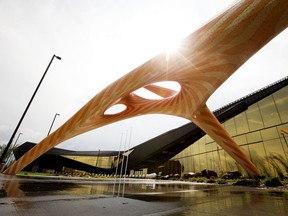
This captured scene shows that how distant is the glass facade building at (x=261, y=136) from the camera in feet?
48.5

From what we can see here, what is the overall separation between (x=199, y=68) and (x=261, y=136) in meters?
15.2

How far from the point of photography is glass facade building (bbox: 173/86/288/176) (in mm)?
14797

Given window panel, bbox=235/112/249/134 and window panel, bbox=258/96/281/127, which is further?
window panel, bbox=235/112/249/134

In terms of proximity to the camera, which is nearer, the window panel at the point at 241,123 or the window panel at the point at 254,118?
the window panel at the point at 254,118

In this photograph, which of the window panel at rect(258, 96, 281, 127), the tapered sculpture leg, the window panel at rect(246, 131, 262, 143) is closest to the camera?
the tapered sculpture leg

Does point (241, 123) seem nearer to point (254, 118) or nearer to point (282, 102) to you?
point (254, 118)

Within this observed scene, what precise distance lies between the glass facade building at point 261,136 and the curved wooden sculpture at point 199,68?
24.1 feet

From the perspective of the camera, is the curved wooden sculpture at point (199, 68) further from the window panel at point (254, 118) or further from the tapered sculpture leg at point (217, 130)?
the window panel at point (254, 118)

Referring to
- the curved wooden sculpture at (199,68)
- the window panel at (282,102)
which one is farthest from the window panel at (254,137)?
the curved wooden sculpture at (199,68)

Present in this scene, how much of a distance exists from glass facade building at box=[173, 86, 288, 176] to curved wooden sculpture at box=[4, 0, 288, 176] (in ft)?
24.1

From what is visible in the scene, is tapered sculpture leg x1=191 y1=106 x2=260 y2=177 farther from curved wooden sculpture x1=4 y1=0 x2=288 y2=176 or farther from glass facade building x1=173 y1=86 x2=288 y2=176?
glass facade building x1=173 y1=86 x2=288 y2=176

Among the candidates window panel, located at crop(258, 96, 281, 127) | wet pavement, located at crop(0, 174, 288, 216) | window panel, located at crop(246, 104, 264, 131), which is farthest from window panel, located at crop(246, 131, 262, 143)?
wet pavement, located at crop(0, 174, 288, 216)

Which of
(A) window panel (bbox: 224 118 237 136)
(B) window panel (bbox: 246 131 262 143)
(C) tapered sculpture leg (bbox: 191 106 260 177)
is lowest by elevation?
(C) tapered sculpture leg (bbox: 191 106 260 177)

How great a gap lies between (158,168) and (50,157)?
2138 centimetres
